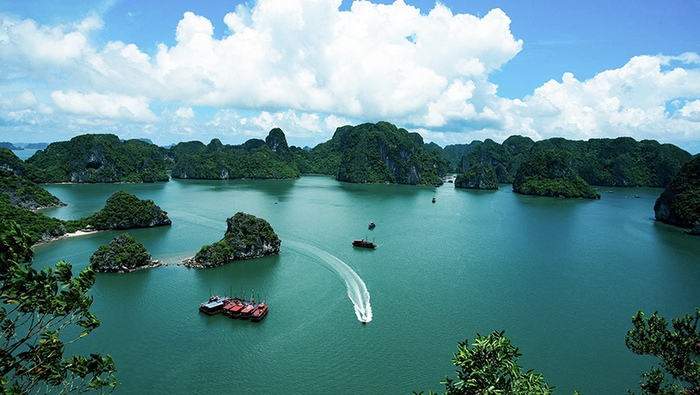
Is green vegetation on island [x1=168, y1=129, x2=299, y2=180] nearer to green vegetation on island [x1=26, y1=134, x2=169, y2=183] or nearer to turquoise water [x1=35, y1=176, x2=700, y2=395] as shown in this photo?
green vegetation on island [x1=26, y1=134, x2=169, y2=183]

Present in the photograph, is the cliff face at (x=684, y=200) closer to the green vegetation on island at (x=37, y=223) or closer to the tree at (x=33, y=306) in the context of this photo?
the tree at (x=33, y=306)

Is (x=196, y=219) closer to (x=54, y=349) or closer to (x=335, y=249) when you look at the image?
(x=335, y=249)

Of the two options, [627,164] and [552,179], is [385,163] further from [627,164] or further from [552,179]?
[627,164]

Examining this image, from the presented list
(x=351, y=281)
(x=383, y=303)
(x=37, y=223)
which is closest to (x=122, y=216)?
(x=37, y=223)

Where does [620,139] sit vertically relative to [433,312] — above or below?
above

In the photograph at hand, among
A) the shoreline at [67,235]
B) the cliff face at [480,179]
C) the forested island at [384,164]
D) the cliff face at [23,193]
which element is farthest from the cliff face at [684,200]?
the cliff face at [23,193]

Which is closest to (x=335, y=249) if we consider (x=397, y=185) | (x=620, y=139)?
(x=397, y=185)

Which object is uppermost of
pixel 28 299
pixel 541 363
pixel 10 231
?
pixel 10 231
